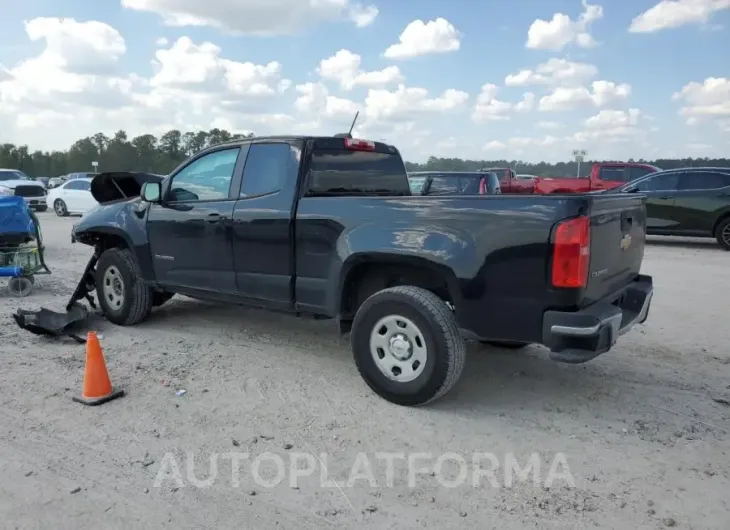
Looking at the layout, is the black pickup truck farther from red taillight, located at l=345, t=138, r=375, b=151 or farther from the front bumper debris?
the front bumper debris

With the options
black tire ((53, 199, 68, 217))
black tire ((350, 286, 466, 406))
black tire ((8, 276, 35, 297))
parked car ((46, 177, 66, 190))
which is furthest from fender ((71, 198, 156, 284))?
parked car ((46, 177, 66, 190))

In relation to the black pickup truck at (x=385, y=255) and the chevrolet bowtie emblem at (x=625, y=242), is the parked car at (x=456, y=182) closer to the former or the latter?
the black pickup truck at (x=385, y=255)

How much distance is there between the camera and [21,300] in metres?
7.43

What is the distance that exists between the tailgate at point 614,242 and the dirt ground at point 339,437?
91cm

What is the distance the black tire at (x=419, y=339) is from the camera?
12.5 ft

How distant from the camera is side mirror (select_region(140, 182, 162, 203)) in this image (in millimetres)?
5586

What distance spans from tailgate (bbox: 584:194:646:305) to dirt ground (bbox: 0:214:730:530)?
91 cm

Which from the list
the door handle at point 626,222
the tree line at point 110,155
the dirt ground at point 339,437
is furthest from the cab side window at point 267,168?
the tree line at point 110,155

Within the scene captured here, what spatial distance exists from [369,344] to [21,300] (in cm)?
555

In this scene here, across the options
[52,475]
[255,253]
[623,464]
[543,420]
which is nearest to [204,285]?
[255,253]

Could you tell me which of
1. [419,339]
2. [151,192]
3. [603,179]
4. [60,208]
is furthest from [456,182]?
[60,208]

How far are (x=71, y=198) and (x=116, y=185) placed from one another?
18090 mm

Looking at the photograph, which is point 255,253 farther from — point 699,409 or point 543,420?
point 699,409

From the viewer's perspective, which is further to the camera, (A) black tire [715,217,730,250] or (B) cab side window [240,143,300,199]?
(A) black tire [715,217,730,250]
